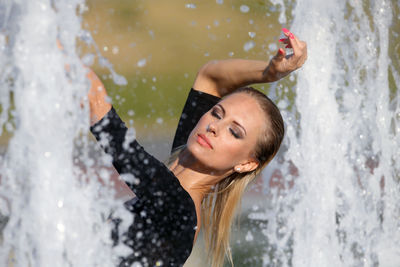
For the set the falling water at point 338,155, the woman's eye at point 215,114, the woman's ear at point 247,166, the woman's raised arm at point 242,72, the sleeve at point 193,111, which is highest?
the woman's raised arm at point 242,72

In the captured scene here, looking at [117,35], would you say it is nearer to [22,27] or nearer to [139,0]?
[139,0]

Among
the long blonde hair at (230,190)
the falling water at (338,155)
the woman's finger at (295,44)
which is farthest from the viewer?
the falling water at (338,155)

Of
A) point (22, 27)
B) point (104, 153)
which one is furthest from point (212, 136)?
point (22, 27)

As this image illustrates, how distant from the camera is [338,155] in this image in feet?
14.7

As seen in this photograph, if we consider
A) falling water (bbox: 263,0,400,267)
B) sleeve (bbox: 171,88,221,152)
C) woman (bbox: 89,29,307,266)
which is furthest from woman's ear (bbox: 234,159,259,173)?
falling water (bbox: 263,0,400,267)

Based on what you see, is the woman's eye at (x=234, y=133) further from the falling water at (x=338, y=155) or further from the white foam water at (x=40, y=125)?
the falling water at (x=338, y=155)

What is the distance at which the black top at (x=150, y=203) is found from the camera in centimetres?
219

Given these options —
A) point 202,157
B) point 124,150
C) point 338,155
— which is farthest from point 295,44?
point 338,155

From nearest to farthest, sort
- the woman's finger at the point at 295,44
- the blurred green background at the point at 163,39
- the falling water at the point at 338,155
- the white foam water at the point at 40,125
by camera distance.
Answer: the white foam water at the point at 40,125 < the woman's finger at the point at 295,44 < the falling water at the point at 338,155 < the blurred green background at the point at 163,39

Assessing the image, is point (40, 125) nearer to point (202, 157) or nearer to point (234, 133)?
point (202, 157)

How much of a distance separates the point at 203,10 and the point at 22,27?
508 inches

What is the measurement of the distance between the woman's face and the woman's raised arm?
14cm

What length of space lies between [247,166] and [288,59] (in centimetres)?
48

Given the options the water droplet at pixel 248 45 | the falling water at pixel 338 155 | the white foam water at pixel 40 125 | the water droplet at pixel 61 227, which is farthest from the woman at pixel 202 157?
the water droplet at pixel 248 45
